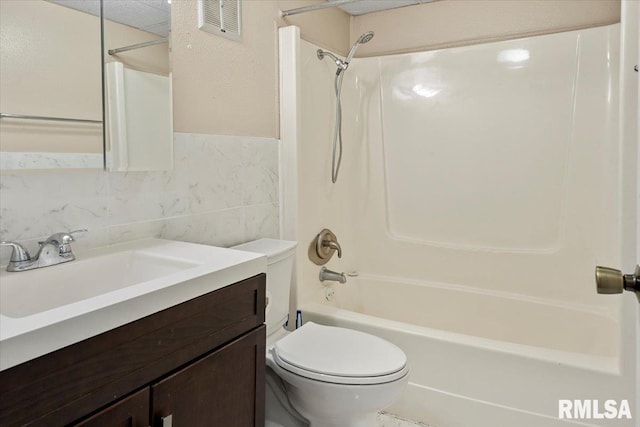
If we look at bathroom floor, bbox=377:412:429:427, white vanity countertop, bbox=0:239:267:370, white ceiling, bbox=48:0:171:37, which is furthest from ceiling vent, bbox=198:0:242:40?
bathroom floor, bbox=377:412:429:427

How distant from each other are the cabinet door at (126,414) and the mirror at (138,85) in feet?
2.38

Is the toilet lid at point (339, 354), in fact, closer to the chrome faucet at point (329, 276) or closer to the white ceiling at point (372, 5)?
the chrome faucet at point (329, 276)

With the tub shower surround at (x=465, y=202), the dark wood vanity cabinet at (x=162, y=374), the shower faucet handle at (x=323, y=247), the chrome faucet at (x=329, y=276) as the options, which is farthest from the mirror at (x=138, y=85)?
the chrome faucet at (x=329, y=276)

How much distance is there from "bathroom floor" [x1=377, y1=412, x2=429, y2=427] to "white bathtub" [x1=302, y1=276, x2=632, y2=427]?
0.09 ft

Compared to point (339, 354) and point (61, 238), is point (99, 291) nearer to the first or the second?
point (61, 238)

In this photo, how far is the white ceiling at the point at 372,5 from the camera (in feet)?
8.63

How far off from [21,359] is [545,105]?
97.0 inches

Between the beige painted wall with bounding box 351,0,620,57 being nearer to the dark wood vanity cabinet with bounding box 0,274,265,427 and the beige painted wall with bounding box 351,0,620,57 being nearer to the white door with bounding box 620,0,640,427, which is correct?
the white door with bounding box 620,0,640,427

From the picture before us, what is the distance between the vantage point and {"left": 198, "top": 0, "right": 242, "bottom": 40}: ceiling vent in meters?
1.67

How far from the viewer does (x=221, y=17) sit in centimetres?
174

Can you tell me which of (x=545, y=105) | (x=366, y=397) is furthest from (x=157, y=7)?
(x=545, y=105)

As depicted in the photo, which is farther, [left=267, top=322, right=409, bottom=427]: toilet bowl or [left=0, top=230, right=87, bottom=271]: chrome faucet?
[left=267, top=322, right=409, bottom=427]: toilet bowl

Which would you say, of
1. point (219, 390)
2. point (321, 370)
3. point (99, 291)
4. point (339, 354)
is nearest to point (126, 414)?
point (219, 390)

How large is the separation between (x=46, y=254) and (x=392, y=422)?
1516 mm
